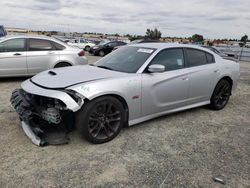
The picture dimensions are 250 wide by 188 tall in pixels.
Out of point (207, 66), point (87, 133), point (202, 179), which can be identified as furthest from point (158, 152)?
point (207, 66)

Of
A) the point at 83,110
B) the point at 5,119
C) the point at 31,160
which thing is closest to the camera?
the point at 31,160

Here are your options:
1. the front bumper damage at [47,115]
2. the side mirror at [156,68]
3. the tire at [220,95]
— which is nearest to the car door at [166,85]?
the side mirror at [156,68]

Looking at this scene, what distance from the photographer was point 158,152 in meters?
3.61

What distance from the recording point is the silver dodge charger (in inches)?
139

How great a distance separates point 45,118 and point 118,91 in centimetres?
111

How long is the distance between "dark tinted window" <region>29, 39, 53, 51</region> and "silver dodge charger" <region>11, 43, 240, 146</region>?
12.0ft

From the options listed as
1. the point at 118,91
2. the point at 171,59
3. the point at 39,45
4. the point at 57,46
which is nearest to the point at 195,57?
the point at 171,59

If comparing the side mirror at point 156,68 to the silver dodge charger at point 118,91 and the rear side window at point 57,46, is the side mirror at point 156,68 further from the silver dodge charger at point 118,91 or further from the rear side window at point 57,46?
the rear side window at point 57,46

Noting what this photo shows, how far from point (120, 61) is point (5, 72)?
457 cm

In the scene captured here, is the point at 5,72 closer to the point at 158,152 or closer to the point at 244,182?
the point at 158,152

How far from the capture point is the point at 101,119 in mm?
3734

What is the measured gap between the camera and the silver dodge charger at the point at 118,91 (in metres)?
3.54

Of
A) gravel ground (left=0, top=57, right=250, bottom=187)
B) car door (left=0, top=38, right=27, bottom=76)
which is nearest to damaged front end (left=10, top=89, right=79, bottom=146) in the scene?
gravel ground (left=0, top=57, right=250, bottom=187)

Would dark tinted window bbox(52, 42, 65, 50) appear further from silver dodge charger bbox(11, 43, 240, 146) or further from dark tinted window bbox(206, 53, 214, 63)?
dark tinted window bbox(206, 53, 214, 63)
